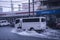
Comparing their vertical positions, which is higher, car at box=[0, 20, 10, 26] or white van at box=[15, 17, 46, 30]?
white van at box=[15, 17, 46, 30]

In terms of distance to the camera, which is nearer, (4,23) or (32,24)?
(32,24)

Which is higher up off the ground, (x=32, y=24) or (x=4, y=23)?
(x=32, y=24)

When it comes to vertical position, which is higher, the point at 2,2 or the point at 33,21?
the point at 2,2

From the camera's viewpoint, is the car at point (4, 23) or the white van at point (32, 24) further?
the car at point (4, 23)

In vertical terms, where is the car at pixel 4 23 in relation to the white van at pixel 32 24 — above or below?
below

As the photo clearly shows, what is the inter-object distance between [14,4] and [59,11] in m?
14.3

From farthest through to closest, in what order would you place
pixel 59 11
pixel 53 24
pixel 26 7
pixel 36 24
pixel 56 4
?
1. pixel 26 7
2. pixel 56 4
3. pixel 59 11
4. pixel 53 24
5. pixel 36 24

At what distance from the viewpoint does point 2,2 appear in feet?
98.5

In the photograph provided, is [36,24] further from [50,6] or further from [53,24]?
[50,6]

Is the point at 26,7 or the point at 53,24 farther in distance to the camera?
the point at 26,7

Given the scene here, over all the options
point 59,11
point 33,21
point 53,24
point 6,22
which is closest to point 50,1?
point 59,11

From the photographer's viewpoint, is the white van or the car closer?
the white van

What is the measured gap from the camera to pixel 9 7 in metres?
29.4

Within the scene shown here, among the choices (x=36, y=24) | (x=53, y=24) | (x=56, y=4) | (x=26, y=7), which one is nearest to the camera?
(x=36, y=24)
